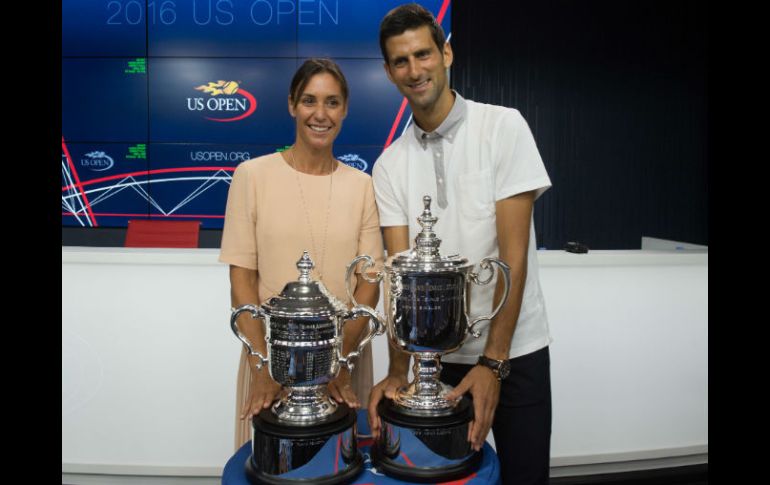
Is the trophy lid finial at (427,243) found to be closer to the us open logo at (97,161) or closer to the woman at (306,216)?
the woman at (306,216)

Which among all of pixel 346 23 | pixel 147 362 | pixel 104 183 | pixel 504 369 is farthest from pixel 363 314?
pixel 104 183

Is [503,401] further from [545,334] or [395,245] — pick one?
[395,245]

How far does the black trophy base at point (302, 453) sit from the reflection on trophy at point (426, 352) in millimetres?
96

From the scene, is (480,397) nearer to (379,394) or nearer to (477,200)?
(379,394)

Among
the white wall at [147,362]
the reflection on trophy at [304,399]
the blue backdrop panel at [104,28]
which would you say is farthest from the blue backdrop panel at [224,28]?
the reflection on trophy at [304,399]

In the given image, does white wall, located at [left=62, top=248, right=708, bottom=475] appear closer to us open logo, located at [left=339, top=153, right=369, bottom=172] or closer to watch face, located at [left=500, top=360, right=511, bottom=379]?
watch face, located at [left=500, top=360, right=511, bottom=379]

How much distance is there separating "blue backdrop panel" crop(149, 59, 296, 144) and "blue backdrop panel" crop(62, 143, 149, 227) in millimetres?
290

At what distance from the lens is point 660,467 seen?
285 centimetres

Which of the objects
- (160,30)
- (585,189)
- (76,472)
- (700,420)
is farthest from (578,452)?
(160,30)

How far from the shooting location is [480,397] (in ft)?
4.04

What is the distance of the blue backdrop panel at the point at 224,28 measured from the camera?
445cm

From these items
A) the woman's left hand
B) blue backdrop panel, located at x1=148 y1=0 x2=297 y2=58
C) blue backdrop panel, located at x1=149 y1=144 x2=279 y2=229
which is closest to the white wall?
the woman's left hand

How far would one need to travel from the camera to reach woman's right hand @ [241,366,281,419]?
3.92 feet

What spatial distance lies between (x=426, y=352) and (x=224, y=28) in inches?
156
